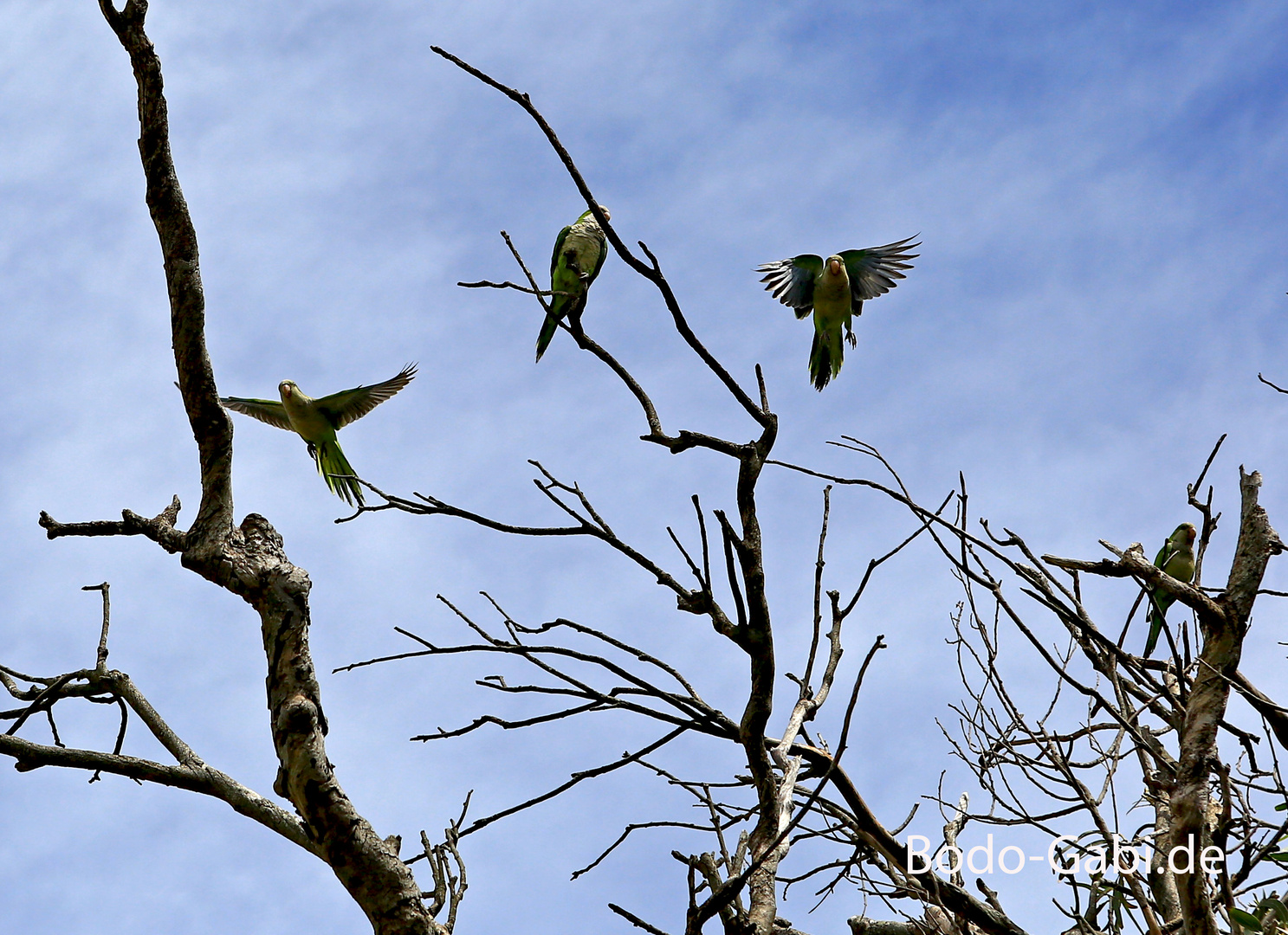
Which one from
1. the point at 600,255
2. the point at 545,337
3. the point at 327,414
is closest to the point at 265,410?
the point at 327,414

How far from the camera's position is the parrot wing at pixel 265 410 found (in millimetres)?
6082

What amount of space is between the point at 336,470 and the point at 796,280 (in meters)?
3.10

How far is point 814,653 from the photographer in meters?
2.98

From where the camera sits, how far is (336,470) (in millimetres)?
5840

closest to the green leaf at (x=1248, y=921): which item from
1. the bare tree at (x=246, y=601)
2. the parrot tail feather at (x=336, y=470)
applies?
the bare tree at (x=246, y=601)

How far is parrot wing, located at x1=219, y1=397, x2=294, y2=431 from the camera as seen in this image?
6082 mm

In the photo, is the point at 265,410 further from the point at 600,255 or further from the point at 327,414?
the point at 600,255

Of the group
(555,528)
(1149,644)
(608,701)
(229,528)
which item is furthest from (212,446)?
(1149,644)

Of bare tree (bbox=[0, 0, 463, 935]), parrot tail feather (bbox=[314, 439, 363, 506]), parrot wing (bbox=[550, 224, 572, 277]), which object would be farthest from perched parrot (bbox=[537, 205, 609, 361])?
bare tree (bbox=[0, 0, 463, 935])

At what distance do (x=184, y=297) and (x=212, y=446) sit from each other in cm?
44

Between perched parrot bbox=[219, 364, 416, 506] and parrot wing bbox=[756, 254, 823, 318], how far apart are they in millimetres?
2357

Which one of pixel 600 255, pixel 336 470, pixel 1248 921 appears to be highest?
pixel 600 255

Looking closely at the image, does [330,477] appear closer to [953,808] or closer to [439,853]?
[439,853]

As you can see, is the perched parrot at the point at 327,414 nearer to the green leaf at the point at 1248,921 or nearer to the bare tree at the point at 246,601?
the bare tree at the point at 246,601
